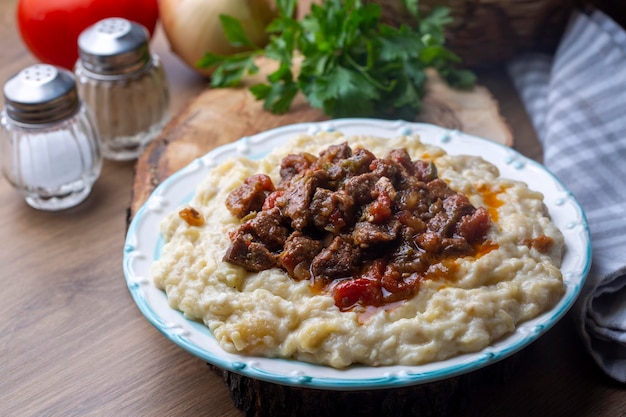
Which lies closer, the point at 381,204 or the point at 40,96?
the point at 381,204

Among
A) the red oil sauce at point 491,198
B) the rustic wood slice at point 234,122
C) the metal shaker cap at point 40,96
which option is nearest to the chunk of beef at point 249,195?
the rustic wood slice at point 234,122

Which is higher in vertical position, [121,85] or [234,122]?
[121,85]

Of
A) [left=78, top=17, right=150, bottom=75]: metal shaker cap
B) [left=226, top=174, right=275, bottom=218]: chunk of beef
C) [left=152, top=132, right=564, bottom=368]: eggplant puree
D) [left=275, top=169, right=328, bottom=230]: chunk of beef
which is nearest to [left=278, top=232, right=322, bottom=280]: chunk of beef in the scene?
[left=152, top=132, right=564, bottom=368]: eggplant puree

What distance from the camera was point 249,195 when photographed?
4355mm

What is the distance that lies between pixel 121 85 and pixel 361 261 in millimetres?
2849

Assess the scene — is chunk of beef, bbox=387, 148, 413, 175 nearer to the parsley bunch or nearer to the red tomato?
the parsley bunch

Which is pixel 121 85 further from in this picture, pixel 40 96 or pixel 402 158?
pixel 402 158

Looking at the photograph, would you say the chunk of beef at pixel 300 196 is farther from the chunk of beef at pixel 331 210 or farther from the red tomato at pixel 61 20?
the red tomato at pixel 61 20

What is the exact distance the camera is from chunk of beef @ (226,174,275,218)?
14.2 ft

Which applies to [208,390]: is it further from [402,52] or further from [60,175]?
[402,52]

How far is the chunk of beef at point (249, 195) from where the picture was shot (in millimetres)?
4340

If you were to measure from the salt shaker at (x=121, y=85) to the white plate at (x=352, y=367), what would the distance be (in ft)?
3.97

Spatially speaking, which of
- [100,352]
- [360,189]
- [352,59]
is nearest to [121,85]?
[352,59]

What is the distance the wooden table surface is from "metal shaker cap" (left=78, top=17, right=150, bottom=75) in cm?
102
